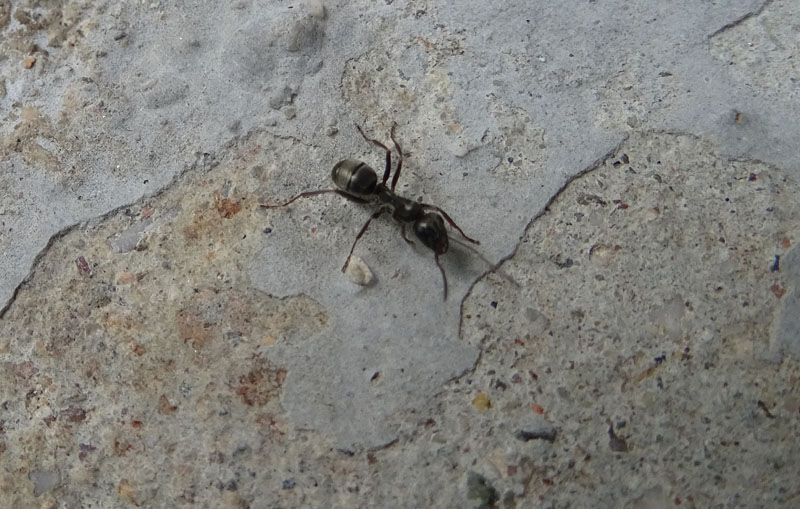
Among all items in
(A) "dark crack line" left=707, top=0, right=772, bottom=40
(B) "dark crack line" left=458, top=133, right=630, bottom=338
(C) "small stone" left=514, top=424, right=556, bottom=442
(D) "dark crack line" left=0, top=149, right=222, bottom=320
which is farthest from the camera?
(A) "dark crack line" left=707, top=0, right=772, bottom=40

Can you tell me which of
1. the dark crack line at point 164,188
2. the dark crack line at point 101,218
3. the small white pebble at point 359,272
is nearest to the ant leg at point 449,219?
the small white pebble at point 359,272

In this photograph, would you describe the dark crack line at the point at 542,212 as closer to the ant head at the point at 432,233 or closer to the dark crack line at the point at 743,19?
the ant head at the point at 432,233

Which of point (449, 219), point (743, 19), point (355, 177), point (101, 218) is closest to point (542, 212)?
point (449, 219)

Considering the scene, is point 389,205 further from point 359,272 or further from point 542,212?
point 542,212

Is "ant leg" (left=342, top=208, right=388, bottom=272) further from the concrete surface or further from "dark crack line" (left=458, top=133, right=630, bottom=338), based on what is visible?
"dark crack line" (left=458, top=133, right=630, bottom=338)

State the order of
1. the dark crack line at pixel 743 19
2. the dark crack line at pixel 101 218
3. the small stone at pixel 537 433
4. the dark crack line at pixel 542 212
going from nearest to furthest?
the small stone at pixel 537 433
the dark crack line at pixel 542 212
the dark crack line at pixel 101 218
the dark crack line at pixel 743 19

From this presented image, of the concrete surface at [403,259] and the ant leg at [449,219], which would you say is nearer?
the concrete surface at [403,259]

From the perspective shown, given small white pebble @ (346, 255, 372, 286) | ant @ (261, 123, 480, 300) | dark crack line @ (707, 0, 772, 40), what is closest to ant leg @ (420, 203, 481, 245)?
ant @ (261, 123, 480, 300)
